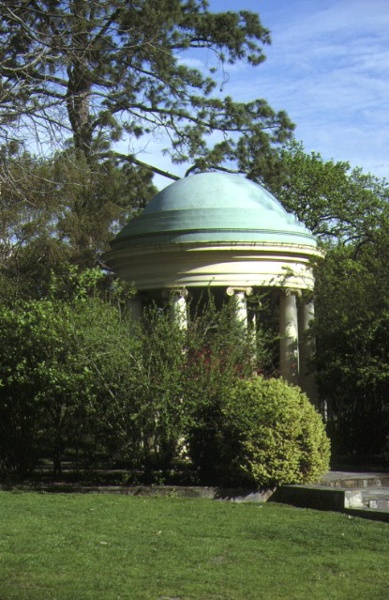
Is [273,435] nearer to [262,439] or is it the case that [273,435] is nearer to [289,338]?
[262,439]

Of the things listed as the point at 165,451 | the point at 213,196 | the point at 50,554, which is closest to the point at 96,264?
the point at 213,196

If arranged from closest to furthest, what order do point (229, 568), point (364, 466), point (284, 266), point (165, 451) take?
point (229, 568)
point (165, 451)
point (364, 466)
point (284, 266)

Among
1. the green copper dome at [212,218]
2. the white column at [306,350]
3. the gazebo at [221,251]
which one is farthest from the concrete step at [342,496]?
the white column at [306,350]

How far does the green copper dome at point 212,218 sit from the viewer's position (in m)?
22.2

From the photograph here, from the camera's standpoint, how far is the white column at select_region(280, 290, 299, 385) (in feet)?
76.4

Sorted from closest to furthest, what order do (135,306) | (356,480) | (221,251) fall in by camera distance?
(356,480) < (221,251) < (135,306)

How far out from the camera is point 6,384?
1670 centimetres

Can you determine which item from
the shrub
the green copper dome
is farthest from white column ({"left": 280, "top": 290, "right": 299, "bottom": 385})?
the shrub

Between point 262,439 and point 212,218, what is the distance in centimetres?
819

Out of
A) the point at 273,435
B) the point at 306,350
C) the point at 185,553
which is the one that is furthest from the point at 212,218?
the point at 185,553

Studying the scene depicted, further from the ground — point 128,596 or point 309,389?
point 309,389

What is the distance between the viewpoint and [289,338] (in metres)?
23.3

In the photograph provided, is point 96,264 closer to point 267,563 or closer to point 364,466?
point 364,466

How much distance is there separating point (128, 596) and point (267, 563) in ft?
6.35
